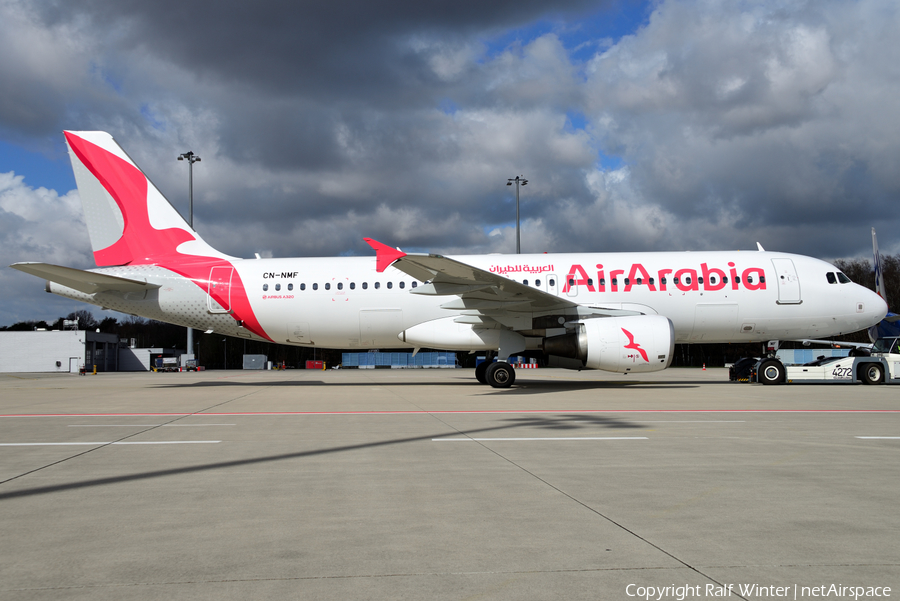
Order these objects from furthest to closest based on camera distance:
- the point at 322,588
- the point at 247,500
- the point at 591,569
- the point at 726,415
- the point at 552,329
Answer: the point at 552,329 → the point at 726,415 → the point at 247,500 → the point at 591,569 → the point at 322,588

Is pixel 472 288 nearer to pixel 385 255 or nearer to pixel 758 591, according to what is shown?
pixel 385 255

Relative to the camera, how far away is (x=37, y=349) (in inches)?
2191

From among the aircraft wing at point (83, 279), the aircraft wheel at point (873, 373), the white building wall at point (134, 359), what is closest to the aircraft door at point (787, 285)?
the aircraft wheel at point (873, 373)

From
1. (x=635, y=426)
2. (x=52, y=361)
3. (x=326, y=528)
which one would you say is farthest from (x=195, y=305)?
(x=52, y=361)

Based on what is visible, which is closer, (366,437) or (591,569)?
(591,569)

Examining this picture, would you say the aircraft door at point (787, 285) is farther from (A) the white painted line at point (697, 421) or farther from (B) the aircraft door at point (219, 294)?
(B) the aircraft door at point (219, 294)

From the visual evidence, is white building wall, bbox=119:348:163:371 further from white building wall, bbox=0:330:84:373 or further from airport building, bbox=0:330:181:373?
white building wall, bbox=0:330:84:373

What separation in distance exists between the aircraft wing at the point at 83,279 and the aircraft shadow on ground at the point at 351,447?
11648 mm

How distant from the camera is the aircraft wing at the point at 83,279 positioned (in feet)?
54.6

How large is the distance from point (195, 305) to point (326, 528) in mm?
16351

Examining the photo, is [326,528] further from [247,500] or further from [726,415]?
[726,415]

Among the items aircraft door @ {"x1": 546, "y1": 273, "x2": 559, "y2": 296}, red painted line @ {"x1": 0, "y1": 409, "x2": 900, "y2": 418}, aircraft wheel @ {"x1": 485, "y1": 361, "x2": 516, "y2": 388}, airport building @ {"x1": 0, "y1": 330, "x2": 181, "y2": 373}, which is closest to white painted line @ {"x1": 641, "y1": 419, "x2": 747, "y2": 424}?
red painted line @ {"x1": 0, "y1": 409, "x2": 900, "y2": 418}

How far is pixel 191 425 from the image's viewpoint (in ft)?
31.7

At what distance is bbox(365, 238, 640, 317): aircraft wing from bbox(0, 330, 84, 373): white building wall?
51.1m
